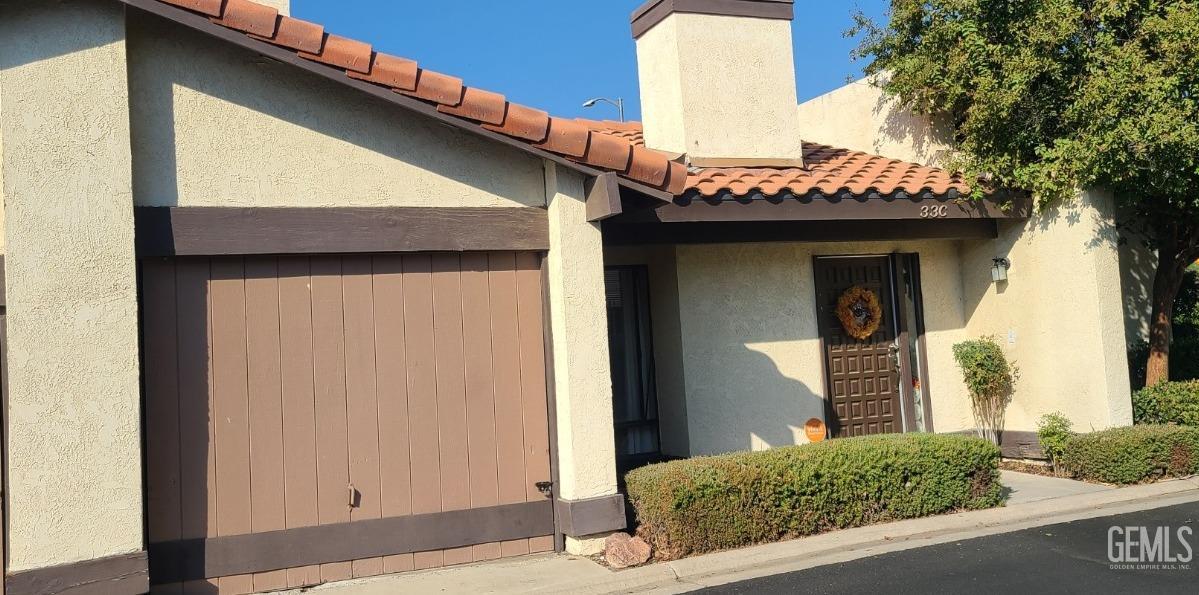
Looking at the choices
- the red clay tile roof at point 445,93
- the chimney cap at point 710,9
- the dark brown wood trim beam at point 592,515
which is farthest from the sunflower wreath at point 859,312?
the dark brown wood trim beam at point 592,515

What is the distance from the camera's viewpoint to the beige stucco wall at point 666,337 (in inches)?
374

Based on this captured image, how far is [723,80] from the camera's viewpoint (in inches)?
415

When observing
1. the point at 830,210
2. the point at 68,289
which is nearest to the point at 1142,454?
the point at 830,210

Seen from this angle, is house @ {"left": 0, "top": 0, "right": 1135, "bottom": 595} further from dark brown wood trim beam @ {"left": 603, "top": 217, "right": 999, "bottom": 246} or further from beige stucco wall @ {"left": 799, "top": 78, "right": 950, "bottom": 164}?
beige stucco wall @ {"left": 799, "top": 78, "right": 950, "bottom": 164}

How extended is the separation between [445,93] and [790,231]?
426 centimetres

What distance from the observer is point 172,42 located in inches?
250

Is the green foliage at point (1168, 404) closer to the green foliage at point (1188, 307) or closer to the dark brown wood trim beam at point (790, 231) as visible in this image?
the green foliage at point (1188, 307)

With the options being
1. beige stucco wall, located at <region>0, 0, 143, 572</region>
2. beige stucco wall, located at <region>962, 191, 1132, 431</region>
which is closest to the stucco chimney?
beige stucco wall, located at <region>962, 191, 1132, 431</region>

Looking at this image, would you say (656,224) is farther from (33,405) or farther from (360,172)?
(33,405)

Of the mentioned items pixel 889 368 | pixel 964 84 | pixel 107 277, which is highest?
pixel 964 84

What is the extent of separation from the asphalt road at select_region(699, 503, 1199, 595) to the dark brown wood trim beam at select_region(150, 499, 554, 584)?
1.59m

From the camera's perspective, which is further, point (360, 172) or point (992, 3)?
point (992, 3)

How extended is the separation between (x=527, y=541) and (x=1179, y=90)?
719 centimetres

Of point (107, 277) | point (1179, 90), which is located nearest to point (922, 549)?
point (1179, 90)
